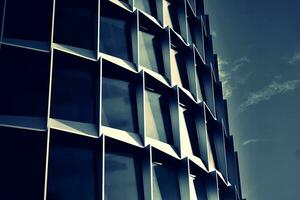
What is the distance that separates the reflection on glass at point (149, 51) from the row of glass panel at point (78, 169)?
3731mm

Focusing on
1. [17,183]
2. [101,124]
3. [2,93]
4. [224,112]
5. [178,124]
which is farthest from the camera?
[224,112]

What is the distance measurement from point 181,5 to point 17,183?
1331cm

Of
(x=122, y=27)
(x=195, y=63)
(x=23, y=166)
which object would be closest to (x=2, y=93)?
(x=23, y=166)

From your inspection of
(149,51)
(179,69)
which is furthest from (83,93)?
(179,69)

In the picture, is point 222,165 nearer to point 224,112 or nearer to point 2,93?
point 224,112

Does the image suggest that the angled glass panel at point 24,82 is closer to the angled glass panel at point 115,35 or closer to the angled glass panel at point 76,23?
the angled glass panel at point 76,23

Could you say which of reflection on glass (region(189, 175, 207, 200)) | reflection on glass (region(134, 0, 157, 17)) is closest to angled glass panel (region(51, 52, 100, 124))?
reflection on glass (region(189, 175, 207, 200))

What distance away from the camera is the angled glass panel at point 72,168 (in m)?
15.9

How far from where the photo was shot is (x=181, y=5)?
85.8ft

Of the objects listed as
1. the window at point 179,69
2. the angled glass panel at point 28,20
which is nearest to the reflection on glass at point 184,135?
the window at point 179,69

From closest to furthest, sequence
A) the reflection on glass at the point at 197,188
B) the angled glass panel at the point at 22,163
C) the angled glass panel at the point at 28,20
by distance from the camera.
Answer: the angled glass panel at the point at 22,163, the angled glass panel at the point at 28,20, the reflection on glass at the point at 197,188

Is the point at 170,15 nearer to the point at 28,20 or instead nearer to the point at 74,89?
the point at 28,20

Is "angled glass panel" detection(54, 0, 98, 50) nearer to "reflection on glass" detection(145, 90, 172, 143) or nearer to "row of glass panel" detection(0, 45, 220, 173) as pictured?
"row of glass panel" detection(0, 45, 220, 173)

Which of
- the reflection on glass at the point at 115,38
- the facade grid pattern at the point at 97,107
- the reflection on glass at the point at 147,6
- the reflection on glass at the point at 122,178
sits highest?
the reflection on glass at the point at 147,6
